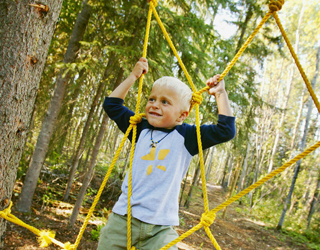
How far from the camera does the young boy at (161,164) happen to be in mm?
1255

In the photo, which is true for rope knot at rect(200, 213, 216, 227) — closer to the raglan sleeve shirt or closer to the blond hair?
the raglan sleeve shirt

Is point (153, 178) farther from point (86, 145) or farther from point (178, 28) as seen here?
point (86, 145)

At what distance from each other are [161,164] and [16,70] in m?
1.09

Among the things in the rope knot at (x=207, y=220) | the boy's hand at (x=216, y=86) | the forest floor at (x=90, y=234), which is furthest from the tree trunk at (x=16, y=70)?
the forest floor at (x=90, y=234)

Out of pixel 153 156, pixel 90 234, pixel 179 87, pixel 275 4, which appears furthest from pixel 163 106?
pixel 90 234

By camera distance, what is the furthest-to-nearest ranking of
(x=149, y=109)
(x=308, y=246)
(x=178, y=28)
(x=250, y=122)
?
(x=308, y=246)
(x=250, y=122)
(x=178, y=28)
(x=149, y=109)

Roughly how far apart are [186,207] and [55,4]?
27.9 feet

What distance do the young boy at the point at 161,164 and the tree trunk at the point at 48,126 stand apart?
3212mm

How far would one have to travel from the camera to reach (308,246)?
7793 mm

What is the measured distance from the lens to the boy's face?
4.56ft

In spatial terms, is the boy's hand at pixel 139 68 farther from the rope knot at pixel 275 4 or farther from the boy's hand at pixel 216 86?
the rope knot at pixel 275 4

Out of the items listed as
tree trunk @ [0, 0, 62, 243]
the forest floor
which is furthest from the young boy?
the forest floor

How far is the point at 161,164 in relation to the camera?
52.8 inches

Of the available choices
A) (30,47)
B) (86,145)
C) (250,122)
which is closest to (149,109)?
(30,47)
